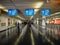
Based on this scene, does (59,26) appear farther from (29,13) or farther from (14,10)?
(14,10)

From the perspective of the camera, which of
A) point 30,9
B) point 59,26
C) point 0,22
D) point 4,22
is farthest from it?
point 4,22

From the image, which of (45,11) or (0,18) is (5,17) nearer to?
(0,18)

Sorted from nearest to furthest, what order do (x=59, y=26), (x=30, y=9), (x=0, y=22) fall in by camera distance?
(x=30, y=9) → (x=59, y=26) → (x=0, y=22)

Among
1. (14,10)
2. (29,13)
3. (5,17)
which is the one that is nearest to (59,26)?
(29,13)

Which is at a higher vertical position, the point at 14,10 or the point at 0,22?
the point at 14,10

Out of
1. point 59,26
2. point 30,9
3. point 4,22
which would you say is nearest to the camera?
point 30,9

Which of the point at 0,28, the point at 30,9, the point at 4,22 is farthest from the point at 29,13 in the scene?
the point at 4,22

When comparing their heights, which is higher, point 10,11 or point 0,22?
point 10,11

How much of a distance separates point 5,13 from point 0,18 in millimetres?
3595

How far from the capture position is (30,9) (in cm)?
2562

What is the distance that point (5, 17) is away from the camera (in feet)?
112

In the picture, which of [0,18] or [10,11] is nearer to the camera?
[10,11]

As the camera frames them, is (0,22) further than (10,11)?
Yes

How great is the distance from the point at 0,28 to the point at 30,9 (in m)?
6.21
